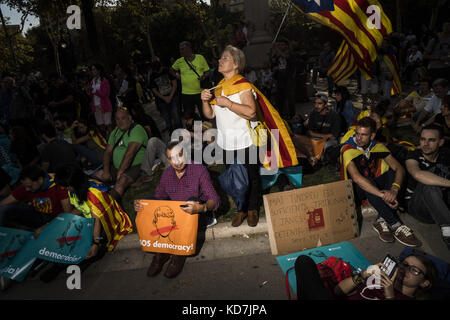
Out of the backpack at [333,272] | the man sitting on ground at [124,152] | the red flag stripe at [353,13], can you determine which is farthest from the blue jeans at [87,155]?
the red flag stripe at [353,13]

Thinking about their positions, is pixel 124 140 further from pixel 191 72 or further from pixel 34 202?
pixel 191 72

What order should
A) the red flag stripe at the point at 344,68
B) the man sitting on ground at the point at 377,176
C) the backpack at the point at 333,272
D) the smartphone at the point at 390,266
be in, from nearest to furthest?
the smartphone at the point at 390,266 → the backpack at the point at 333,272 → the man sitting on ground at the point at 377,176 → the red flag stripe at the point at 344,68

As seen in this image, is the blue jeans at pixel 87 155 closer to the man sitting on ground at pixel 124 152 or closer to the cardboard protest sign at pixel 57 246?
the man sitting on ground at pixel 124 152

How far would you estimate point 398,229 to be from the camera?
3.75 metres

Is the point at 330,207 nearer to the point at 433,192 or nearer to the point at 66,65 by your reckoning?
the point at 433,192

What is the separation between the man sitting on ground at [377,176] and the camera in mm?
3740

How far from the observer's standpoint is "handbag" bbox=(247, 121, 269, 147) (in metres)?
3.76

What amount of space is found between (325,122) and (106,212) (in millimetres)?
3954

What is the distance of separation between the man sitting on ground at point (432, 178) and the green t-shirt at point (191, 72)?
4.30 m

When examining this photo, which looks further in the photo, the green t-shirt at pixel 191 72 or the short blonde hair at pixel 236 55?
the green t-shirt at pixel 191 72

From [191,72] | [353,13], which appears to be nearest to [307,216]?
[353,13]
